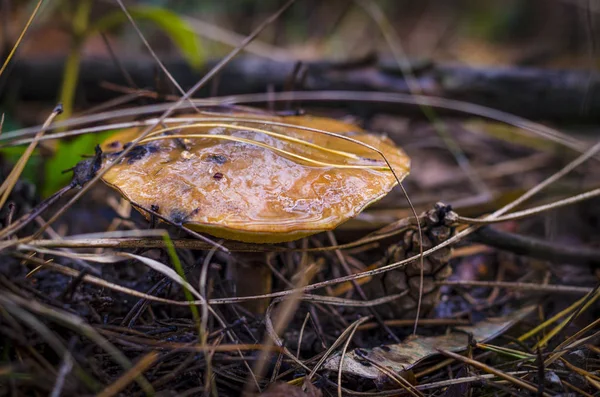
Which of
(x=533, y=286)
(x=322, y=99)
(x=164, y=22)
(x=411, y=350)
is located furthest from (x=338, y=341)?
(x=164, y=22)

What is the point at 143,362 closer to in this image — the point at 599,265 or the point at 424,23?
the point at 599,265

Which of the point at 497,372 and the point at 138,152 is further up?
the point at 138,152

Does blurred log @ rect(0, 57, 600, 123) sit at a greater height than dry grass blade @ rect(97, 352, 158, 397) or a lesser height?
greater

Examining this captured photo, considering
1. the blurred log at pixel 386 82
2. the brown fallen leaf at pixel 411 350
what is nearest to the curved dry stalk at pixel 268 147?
the brown fallen leaf at pixel 411 350

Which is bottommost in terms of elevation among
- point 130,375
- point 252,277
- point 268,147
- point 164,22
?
point 130,375

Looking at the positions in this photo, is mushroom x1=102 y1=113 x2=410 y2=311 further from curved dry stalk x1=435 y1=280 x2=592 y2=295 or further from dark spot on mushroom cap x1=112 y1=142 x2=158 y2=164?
curved dry stalk x1=435 y1=280 x2=592 y2=295

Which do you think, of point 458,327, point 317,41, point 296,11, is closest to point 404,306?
point 458,327

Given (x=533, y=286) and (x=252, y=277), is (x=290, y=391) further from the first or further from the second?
(x=533, y=286)

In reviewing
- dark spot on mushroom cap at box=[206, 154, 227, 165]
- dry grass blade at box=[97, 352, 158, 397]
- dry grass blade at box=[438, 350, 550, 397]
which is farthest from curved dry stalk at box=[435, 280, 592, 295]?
dry grass blade at box=[97, 352, 158, 397]
